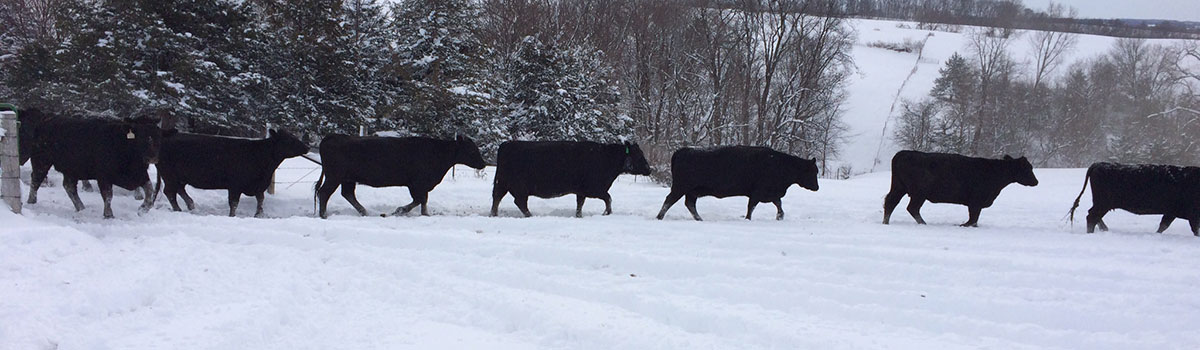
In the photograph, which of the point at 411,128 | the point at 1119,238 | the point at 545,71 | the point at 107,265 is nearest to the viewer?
the point at 107,265

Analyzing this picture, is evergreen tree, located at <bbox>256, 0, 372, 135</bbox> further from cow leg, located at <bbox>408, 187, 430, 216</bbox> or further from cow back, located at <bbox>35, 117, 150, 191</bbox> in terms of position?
cow leg, located at <bbox>408, 187, 430, 216</bbox>

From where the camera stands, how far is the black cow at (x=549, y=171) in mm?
11766

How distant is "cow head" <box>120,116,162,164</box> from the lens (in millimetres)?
9680

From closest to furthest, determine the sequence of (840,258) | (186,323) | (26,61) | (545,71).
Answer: (186,323), (840,258), (26,61), (545,71)

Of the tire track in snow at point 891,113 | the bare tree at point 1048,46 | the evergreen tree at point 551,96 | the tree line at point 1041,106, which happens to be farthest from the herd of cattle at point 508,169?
the bare tree at point 1048,46

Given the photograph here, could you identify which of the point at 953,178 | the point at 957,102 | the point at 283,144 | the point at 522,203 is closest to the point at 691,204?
the point at 522,203

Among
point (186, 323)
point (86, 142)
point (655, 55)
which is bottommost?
point (186, 323)

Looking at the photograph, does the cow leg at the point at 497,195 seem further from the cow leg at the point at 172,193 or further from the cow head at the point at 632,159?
the cow leg at the point at 172,193

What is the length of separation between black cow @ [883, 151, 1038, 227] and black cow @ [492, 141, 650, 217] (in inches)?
205

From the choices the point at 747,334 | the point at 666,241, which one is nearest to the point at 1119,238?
the point at 666,241

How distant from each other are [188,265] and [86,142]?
5169 mm

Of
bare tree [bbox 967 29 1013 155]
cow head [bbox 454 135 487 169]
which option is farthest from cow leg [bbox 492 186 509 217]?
bare tree [bbox 967 29 1013 155]

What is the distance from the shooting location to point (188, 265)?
624cm

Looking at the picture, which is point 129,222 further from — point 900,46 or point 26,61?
point 900,46
